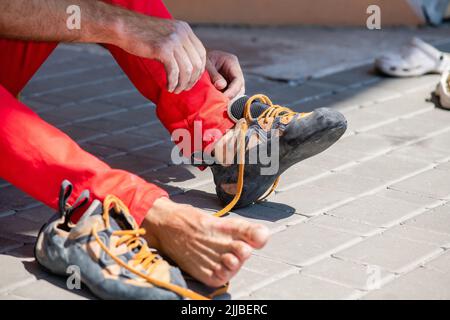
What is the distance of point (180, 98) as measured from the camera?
3004mm

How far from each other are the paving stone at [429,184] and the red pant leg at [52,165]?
110 centimetres

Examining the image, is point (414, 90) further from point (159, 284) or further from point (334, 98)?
point (159, 284)

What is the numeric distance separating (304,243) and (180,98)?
59 centimetres

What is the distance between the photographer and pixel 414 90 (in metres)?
4.54

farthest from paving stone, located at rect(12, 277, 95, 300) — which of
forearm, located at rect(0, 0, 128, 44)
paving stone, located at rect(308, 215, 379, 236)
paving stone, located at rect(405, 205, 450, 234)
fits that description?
paving stone, located at rect(405, 205, 450, 234)

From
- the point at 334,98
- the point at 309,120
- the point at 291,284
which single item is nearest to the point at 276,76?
the point at 334,98

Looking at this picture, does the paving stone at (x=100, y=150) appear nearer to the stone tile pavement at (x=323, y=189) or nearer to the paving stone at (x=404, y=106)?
the stone tile pavement at (x=323, y=189)

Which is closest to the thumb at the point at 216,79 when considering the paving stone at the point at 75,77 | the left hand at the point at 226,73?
the left hand at the point at 226,73

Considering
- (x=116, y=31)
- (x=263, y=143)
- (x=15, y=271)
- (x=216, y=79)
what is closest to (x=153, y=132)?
(x=216, y=79)

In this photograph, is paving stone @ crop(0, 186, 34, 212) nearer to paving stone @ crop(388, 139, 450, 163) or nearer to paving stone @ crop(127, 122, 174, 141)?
paving stone @ crop(127, 122, 174, 141)

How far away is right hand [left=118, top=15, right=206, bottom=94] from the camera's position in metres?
2.72

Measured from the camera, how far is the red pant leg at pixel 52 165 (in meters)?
2.48

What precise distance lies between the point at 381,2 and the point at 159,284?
153 inches

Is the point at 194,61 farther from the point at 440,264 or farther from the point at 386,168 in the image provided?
the point at 386,168
